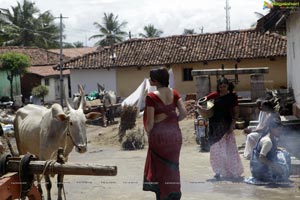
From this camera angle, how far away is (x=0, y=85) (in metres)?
37.8

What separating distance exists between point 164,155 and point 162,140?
0.56 feet

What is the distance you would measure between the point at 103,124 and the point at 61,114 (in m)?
15.2

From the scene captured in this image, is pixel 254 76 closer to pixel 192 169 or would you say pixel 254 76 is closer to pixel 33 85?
pixel 192 169

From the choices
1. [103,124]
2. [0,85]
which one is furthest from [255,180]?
[0,85]

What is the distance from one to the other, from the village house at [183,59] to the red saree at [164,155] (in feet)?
73.2

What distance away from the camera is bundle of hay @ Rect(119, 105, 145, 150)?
14.5m

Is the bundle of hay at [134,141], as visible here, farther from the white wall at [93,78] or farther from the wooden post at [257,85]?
the white wall at [93,78]

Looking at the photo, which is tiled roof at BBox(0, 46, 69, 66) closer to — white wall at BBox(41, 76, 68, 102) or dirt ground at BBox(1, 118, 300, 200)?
white wall at BBox(41, 76, 68, 102)

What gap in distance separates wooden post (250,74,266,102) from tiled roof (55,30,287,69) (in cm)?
1265

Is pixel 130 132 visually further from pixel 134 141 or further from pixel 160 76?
pixel 160 76

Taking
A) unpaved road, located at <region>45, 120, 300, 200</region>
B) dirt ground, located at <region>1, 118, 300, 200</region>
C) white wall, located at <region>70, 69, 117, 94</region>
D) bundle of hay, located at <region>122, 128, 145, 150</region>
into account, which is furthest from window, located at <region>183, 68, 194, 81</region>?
unpaved road, located at <region>45, 120, 300, 200</region>

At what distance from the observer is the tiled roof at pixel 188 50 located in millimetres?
29172

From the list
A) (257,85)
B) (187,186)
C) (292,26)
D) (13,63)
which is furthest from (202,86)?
(13,63)

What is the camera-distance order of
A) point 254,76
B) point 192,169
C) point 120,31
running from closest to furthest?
point 192,169 < point 254,76 < point 120,31
